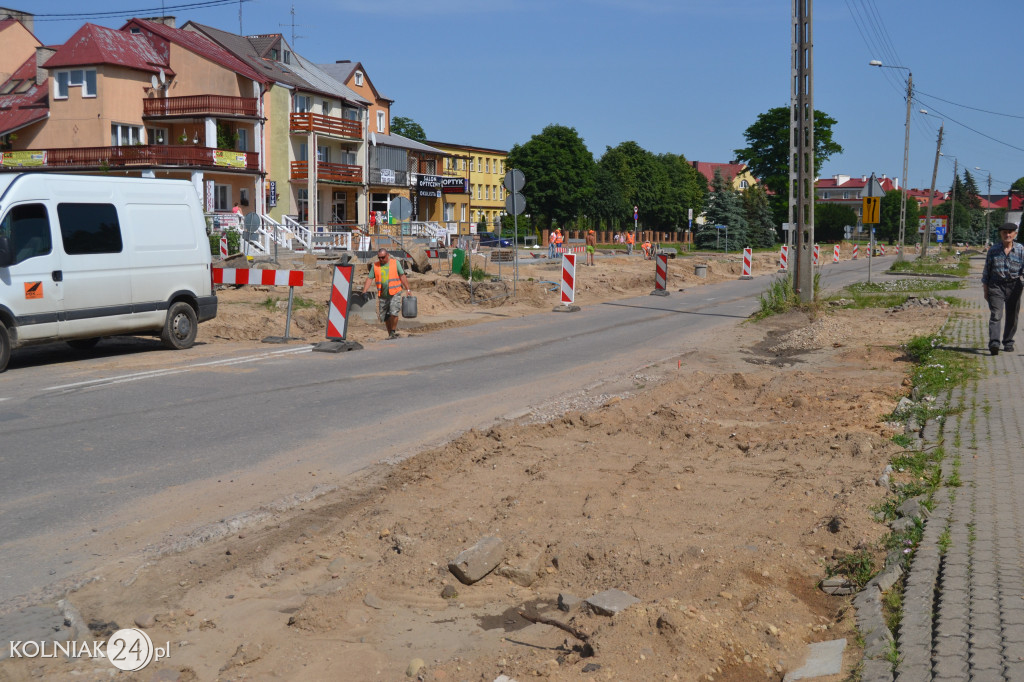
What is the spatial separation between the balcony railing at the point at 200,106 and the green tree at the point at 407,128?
60.2 meters

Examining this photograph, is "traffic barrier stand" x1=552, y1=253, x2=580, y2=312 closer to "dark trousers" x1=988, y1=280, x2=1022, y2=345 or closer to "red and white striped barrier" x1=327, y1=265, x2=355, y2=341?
"red and white striped barrier" x1=327, y1=265, x2=355, y2=341

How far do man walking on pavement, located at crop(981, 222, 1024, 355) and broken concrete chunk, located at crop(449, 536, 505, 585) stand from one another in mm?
10189

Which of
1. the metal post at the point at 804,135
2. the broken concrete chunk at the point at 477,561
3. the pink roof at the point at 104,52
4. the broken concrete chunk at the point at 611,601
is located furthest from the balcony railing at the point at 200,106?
the broken concrete chunk at the point at 611,601

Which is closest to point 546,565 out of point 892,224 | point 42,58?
point 42,58

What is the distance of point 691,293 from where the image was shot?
106 ft

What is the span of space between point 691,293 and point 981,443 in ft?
82.5

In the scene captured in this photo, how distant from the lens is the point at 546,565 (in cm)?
509

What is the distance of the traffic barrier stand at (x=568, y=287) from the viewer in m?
23.5

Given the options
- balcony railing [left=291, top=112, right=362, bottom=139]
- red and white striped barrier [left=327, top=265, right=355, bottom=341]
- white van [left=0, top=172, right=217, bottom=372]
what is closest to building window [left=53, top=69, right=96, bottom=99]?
balcony railing [left=291, top=112, right=362, bottom=139]

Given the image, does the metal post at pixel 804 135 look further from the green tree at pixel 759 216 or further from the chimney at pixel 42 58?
the green tree at pixel 759 216

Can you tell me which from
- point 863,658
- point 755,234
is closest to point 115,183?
point 863,658

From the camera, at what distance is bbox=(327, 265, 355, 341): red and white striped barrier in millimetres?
14797

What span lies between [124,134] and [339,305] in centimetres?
4034

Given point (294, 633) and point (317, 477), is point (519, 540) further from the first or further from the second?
point (317, 477)
